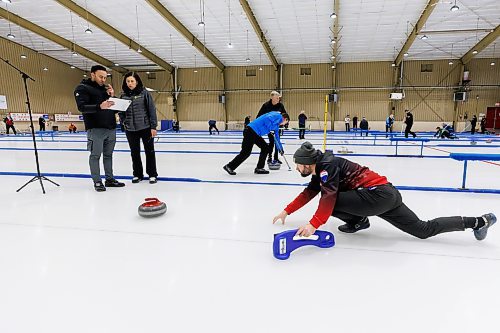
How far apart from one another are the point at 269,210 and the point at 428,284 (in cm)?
165

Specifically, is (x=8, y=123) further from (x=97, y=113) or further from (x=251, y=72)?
(x=97, y=113)

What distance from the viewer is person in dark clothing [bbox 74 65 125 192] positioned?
3680mm

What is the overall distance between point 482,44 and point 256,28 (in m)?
14.5

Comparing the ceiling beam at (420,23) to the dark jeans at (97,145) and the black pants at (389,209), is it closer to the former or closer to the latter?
the black pants at (389,209)

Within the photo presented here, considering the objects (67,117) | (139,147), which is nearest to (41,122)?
(67,117)

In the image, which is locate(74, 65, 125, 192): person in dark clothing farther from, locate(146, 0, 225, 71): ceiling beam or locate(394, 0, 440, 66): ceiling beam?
locate(394, 0, 440, 66): ceiling beam

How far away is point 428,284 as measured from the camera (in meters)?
1.76

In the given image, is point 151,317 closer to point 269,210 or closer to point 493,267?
point 269,210

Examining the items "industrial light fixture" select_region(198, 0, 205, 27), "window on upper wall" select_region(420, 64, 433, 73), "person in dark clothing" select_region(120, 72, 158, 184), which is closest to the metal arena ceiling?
"industrial light fixture" select_region(198, 0, 205, 27)

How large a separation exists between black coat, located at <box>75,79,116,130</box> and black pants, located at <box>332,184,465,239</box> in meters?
3.07

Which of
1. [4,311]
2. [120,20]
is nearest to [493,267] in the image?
[4,311]

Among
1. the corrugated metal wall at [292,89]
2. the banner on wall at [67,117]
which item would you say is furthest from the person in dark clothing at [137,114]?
the banner on wall at [67,117]

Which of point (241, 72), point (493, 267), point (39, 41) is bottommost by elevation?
point (493, 267)

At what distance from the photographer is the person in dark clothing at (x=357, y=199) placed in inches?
83.0
